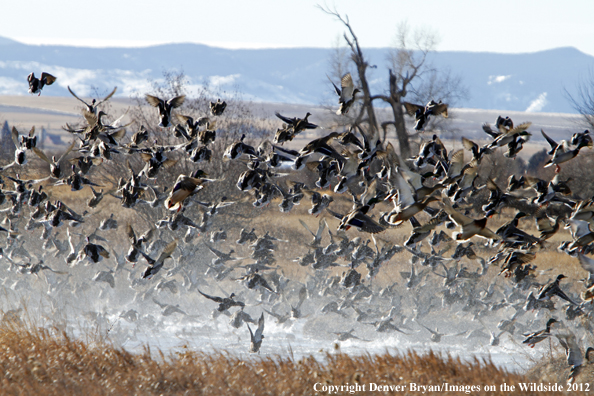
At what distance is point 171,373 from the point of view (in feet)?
40.6

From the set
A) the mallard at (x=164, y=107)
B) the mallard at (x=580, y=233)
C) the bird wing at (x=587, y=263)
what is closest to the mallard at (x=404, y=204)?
the bird wing at (x=587, y=263)

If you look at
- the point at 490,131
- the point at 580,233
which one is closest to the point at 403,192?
the point at 490,131

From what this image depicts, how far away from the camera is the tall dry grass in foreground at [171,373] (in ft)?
37.2

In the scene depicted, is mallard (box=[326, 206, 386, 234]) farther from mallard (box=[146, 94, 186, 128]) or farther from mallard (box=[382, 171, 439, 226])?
mallard (box=[146, 94, 186, 128])

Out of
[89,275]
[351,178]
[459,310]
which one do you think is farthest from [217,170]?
[351,178]

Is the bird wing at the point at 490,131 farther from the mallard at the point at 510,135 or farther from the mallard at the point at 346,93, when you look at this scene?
the mallard at the point at 346,93

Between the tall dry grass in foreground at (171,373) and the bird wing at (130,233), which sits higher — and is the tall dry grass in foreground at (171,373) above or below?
below

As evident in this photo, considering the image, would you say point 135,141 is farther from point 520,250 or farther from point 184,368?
point 520,250

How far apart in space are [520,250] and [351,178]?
3719mm

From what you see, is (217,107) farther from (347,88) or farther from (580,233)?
(580,233)

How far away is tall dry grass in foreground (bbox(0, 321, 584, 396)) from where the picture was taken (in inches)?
447

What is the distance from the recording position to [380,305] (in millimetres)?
20062

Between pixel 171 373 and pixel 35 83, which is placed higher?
pixel 35 83

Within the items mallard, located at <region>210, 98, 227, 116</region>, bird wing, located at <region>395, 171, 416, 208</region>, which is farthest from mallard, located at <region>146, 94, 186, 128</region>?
bird wing, located at <region>395, 171, 416, 208</region>
